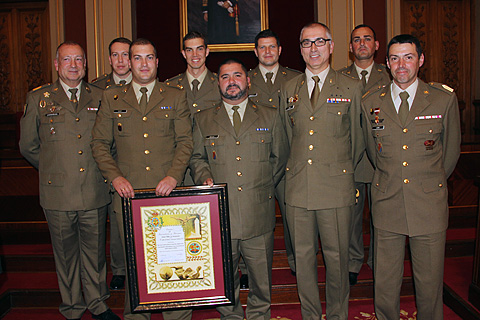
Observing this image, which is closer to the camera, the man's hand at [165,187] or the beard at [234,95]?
the man's hand at [165,187]

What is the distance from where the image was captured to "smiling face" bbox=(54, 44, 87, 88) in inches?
113

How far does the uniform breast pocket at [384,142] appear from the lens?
2.57m

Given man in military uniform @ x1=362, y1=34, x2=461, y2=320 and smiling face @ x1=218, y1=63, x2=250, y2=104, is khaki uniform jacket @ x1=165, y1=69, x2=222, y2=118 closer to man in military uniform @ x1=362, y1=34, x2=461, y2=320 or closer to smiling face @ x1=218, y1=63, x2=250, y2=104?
smiling face @ x1=218, y1=63, x2=250, y2=104

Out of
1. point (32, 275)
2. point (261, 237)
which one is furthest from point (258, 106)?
point (32, 275)

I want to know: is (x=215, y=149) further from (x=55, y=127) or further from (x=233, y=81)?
(x=55, y=127)

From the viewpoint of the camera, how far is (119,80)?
3.61 meters

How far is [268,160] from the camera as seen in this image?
9.33ft

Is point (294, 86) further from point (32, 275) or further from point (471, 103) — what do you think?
point (471, 103)

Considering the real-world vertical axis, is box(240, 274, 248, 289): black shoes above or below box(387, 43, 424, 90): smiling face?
below

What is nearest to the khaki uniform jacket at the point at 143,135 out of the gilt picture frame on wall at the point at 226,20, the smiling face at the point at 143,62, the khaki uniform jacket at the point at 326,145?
the smiling face at the point at 143,62

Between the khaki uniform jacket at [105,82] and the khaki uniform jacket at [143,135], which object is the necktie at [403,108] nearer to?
the khaki uniform jacket at [143,135]

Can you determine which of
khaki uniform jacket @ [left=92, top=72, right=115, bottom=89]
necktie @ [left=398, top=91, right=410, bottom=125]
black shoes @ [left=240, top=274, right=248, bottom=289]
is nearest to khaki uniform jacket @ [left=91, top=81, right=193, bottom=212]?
khaki uniform jacket @ [left=92, top=72, right=115, bottom=89]

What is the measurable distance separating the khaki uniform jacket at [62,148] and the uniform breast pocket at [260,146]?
1066mm

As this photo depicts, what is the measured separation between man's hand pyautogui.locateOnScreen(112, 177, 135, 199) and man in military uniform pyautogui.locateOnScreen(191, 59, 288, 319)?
0.42 m
